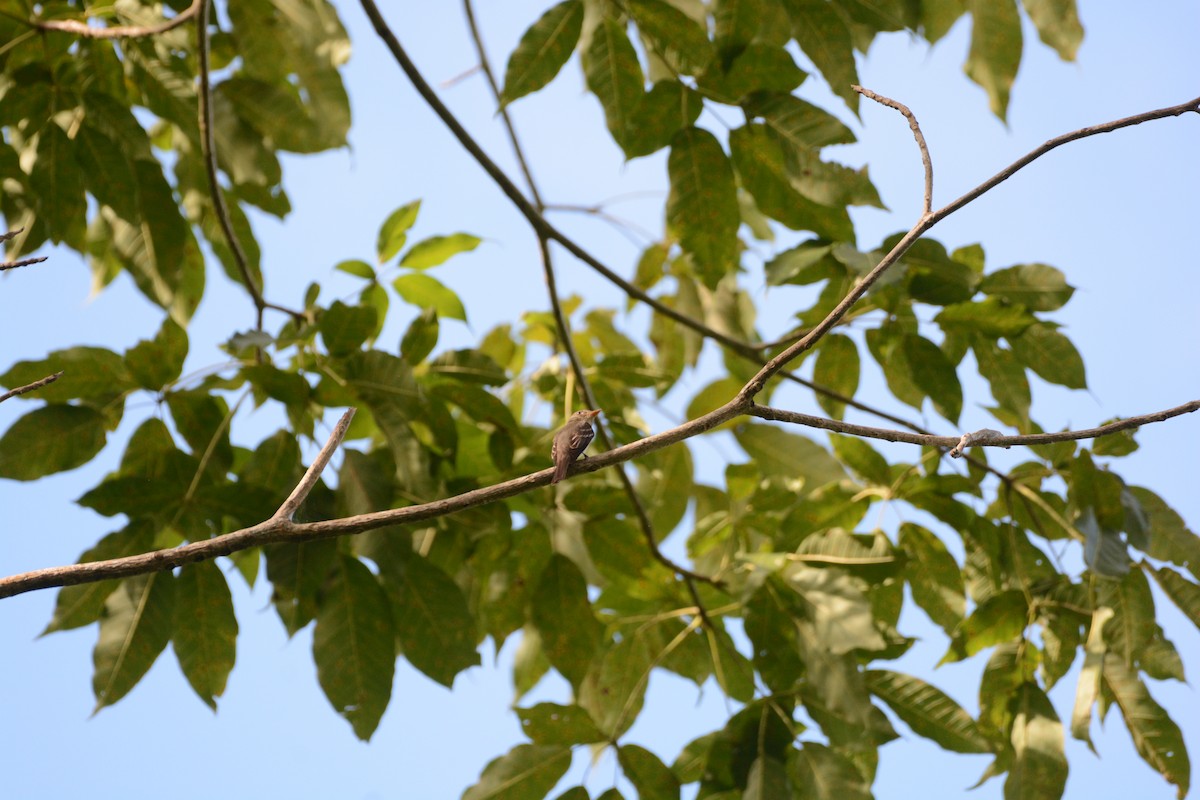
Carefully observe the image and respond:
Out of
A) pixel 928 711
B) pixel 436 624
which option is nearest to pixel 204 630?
pixel 436 624

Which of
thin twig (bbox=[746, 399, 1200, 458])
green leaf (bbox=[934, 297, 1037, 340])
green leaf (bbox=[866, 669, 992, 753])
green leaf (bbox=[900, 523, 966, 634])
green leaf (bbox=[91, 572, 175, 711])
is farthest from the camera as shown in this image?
green leaf (bbox=[900, 523, 966, 634])

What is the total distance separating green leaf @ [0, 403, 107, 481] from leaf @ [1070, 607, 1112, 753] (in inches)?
57.9

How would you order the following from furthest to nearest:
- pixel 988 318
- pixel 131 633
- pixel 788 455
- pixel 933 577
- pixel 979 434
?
pixel 788 455
pixel 933 577
pixel 988 318
pixel 131 633
pixel 979 434

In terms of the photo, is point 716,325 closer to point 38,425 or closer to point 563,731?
point 563,731

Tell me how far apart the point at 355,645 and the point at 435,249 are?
2.38 ft

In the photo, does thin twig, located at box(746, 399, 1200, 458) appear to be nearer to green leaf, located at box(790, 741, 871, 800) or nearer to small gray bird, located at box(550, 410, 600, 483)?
small gray bird, located at box(550, 410, 600, 483)

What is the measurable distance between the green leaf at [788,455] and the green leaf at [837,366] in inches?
7.0

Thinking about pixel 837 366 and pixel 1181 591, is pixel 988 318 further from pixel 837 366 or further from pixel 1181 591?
pixel 1181 591

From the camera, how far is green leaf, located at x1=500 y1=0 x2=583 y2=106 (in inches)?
61.6

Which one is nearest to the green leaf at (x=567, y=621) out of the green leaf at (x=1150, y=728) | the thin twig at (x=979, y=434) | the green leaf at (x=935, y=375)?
the green leaf at (x=935, y=375)

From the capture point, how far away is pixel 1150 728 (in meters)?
1.58

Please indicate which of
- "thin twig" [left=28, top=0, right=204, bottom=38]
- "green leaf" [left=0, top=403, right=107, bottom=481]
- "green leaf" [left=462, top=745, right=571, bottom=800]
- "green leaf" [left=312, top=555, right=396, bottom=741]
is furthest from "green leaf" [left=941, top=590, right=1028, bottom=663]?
"thin twig" [left=28, top=0, right=204, bottom=38]

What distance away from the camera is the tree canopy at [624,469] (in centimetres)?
154

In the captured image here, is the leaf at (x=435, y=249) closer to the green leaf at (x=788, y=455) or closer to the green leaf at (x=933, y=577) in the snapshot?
the green leaf at (x=788, y=455)
